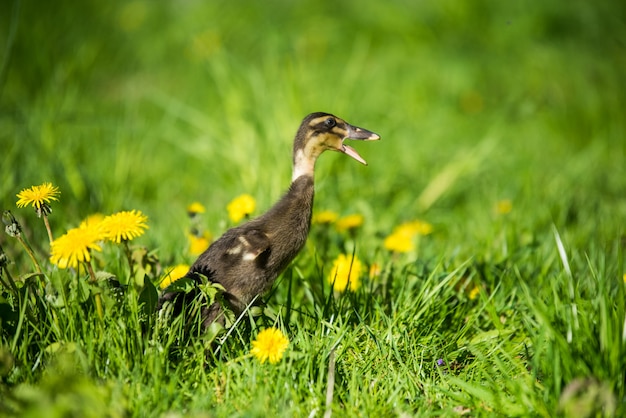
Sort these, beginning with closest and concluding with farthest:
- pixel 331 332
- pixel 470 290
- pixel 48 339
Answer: pixel 48 339 → pixel 331 332 → pixel 470 290

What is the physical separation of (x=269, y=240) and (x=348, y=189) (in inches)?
82.1

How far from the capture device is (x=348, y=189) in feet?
15.3

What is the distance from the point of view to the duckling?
2.56 metres

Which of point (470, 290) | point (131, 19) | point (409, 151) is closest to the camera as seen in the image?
point (470, 290)

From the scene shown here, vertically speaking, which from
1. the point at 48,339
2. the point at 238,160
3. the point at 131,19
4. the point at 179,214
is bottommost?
the point at 48,339

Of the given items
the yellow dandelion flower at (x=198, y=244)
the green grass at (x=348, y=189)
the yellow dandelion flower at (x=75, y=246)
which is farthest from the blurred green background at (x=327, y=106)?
the yellow dandelion flower at (x=75, y=246)

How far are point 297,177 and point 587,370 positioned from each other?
1.36 m

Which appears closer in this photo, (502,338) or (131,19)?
(502,338)

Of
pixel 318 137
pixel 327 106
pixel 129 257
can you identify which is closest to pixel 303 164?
pixel 318 137

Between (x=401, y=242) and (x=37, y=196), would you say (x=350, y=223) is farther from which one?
(x=37, y=196)

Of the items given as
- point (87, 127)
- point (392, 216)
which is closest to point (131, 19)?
point (87, 127)

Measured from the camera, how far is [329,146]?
113 inches

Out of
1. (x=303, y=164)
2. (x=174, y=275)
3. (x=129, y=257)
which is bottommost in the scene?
(x=174, y=275)

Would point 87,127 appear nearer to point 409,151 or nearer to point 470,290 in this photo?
point 409,151
